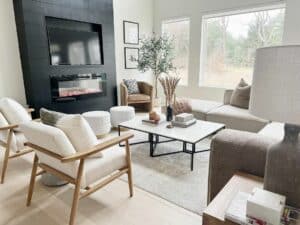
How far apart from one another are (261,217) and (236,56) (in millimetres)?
4624

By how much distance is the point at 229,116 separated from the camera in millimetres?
3293

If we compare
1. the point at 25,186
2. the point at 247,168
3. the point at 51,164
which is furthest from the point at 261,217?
the point at 25,186

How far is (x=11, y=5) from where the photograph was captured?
368cm

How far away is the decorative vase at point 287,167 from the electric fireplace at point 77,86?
3.96m

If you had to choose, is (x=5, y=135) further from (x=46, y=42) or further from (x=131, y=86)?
(x=131, y=86)

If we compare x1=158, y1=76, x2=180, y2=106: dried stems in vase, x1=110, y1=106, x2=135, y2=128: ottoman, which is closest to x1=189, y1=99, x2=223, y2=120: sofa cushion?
x1=158, y1=76, x2=180, y2=106: dried stems in vase

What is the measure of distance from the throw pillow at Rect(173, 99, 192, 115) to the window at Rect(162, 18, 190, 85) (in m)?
2.35

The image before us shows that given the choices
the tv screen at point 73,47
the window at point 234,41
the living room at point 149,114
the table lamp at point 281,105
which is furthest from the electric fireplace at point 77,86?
the table lamp at point 281,105

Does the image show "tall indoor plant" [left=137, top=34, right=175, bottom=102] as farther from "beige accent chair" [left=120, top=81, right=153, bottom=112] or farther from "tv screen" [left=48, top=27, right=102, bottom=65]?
"tv screen" [left=48, top=27, right=102, bottom=65]

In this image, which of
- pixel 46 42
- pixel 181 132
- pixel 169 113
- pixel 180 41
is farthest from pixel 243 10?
pixel 46 42

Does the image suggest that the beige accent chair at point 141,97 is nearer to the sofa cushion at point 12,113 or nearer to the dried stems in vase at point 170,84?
the dried stems in vase at point 170,84

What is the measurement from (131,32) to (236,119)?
356 centimetres

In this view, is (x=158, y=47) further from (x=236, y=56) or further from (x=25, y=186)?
(x=25, y=186)

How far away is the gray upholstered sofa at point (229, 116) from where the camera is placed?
3.10 m
